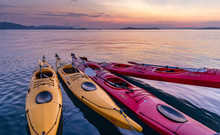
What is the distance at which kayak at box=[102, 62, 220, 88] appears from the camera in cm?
1019

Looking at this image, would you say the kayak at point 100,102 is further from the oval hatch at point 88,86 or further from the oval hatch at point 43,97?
the oval hatch at point 43,97

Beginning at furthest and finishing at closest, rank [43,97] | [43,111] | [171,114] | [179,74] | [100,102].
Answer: [179,74], [100,102], [43,97], [43,111], [171,114]

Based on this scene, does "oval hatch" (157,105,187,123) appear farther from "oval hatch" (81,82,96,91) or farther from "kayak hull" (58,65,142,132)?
"oval hatch" (81,82,96,91)

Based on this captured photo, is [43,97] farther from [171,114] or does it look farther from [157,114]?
[171,114]

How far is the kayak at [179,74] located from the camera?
10.2 m

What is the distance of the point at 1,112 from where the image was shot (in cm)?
790

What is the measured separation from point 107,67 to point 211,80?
999 centimetres

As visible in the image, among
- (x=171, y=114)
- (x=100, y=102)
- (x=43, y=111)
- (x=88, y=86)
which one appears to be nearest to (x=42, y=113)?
(x=43, y=111)

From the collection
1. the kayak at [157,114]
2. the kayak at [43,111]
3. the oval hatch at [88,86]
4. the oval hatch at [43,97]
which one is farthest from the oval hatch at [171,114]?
the oval hatch at [43,97]

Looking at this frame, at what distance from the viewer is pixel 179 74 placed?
1134cm

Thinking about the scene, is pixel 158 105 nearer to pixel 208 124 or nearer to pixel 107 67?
pixel 208 124

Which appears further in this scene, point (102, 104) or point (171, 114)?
point (102, 104)

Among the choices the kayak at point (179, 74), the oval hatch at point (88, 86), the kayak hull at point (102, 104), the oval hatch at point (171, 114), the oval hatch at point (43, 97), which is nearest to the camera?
the oval hatch at point (171, 114)

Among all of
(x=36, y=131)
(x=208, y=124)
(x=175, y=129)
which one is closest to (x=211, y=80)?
(x=208, y=124)
